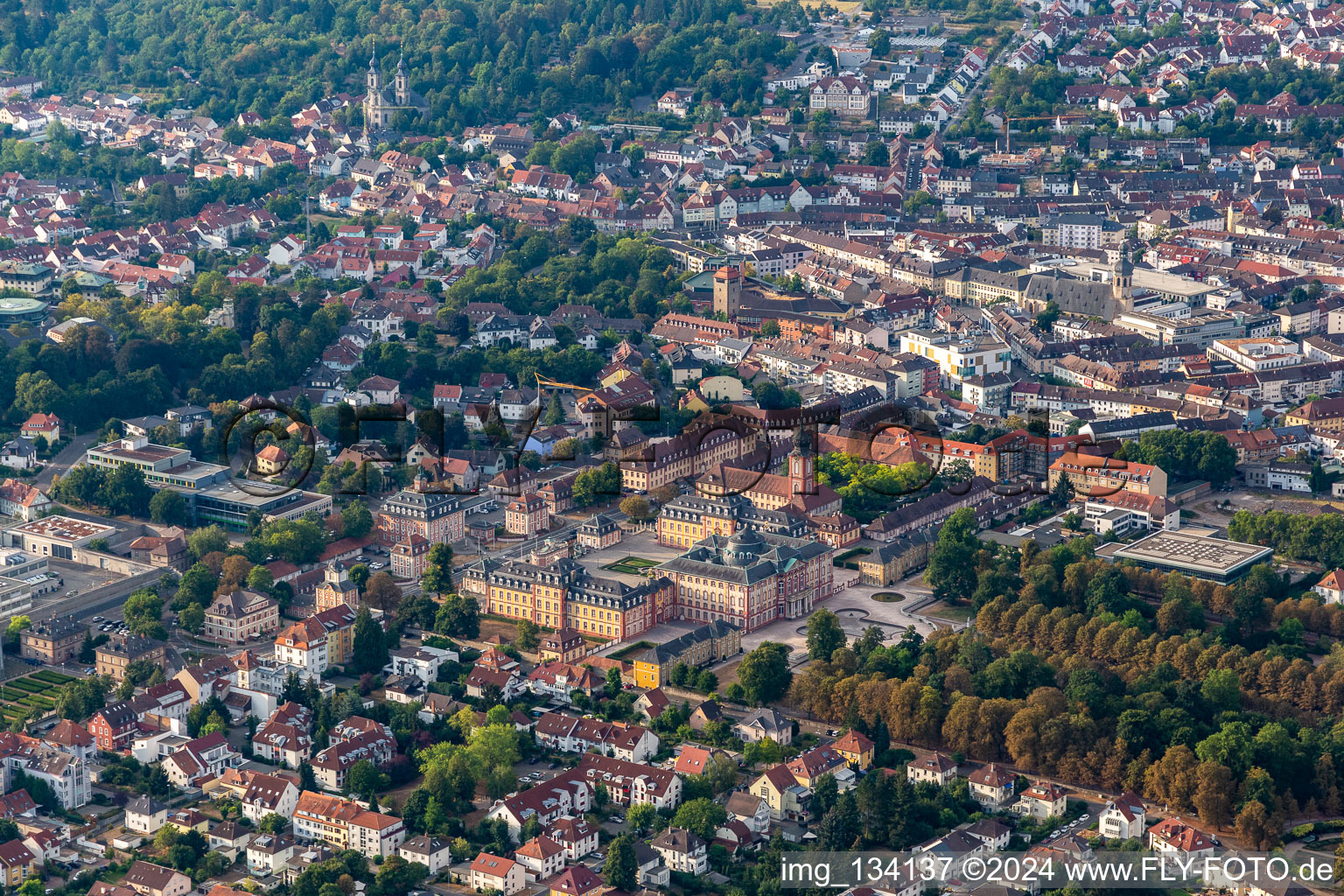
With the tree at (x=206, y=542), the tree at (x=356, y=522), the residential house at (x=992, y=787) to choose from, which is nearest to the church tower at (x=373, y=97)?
the tree at (x=356, y=522)

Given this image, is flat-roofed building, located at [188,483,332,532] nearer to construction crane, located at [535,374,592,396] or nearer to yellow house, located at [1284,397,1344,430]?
construction crane, located at [535,374,592,396]

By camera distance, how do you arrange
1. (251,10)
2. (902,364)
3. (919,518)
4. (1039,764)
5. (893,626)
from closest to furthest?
1. (1039,764)
2. (893,626)
3. (919,518)
4. (902,364)
5. (251,10)

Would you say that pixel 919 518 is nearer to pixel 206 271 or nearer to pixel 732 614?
pixel 732 614

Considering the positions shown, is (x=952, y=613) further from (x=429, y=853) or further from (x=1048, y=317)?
(x=1048, y=317)

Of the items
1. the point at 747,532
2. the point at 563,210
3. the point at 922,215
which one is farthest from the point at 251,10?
the point at 747,532

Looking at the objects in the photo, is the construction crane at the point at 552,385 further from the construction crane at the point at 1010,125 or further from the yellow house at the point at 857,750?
the construction crane at the point at 1010,125

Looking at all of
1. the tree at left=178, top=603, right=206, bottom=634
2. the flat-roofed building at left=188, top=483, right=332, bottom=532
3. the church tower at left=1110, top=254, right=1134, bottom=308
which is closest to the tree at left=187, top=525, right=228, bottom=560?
the flat-roofed building at left=188, top=483, right=332, bottom=532
